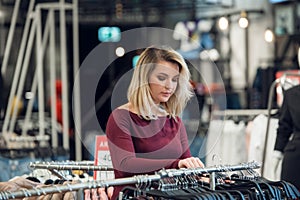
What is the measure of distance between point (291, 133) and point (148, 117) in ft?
6.61

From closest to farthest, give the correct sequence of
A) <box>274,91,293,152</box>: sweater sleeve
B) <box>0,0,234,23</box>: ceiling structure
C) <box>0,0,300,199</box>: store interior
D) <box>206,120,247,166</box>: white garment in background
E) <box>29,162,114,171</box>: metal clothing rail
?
<box>29,162,114,171</box>: metal clothing rail → <box>0,0,300,199</box>: store interior → <box>274,91,293,152</box>: sweater sleeve → <box>206,120,247,166</box>: white garment in background → <box>0,0,234,23</box>: ceiling structure

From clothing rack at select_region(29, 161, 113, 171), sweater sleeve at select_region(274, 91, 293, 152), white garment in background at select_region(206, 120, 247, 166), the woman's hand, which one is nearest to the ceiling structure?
white garment in background at select_region(206, 120, 247, 166)

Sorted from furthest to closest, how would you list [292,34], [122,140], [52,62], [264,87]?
[292,34], [264,87], [52,62], [122,140]

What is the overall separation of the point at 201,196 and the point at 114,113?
0.62 m

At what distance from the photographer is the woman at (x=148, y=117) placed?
2.49m

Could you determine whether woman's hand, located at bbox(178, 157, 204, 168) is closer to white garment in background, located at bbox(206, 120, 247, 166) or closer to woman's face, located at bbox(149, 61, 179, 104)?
woman's face, located at bbox(149, 61, 179, 104)

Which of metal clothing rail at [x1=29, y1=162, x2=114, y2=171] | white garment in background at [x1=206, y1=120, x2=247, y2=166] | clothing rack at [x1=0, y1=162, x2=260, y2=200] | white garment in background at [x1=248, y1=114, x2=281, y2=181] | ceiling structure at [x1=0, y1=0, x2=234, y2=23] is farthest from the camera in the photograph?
ceiling structure at [x1=0, y1=0, x2=234, y2=23]

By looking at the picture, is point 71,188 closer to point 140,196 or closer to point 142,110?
point 140,196

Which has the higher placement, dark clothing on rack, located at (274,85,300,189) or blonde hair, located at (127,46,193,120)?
→ blonde hair, located at (127,46,193,120)

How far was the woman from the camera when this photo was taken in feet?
8.16

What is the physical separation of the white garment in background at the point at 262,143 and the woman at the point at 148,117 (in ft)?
9.09

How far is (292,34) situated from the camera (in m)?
13.1

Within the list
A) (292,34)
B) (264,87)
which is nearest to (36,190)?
(264,87)

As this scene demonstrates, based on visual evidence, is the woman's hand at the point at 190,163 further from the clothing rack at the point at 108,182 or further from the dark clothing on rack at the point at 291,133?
the dark clothing on rack at the point at 291,133
